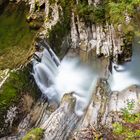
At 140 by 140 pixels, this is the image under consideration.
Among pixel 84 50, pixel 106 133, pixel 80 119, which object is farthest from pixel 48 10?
pixel 106 133

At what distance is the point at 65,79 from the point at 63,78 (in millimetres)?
91

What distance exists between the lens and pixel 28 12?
1498cm

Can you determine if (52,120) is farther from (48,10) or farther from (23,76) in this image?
(48,10)

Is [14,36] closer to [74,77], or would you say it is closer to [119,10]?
[74,77]

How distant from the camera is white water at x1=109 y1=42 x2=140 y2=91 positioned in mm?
12062

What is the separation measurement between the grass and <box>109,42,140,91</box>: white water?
315cm

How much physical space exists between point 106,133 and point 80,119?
1119 millimetres

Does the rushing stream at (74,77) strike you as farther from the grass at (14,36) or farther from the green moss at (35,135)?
the green moss at (35,135)

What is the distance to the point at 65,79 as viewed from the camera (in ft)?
40.5

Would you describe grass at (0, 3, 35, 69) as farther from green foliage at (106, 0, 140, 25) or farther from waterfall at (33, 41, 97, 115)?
green foliage at (106, 0, 140, 25)

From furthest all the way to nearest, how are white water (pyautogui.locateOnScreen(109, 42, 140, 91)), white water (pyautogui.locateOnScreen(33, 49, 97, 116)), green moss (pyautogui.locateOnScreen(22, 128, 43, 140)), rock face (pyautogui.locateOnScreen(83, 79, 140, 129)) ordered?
1. white water (pyautogui.locateOnScreen(109, 42, 140, 91))
2. white water (pyautogui.locateOnScreen(33, 49, 97, 116))
3. rock face (pyautogui.locateOnScreen(83, 79, 140, 129))
4. green moss (pyautogui.locateOnScreen(22, 128, 43, 140))

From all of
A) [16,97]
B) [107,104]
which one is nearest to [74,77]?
[107,104]

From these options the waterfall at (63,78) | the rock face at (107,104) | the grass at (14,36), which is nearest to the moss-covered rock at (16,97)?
the waterfall at (63,78)

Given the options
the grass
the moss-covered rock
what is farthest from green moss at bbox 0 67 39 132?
the grass
